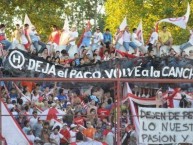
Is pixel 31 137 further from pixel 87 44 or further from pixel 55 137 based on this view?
pixel 87 44

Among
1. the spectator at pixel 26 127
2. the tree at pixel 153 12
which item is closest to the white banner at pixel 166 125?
the spectator at pixel 26 127

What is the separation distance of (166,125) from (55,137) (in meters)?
1.77

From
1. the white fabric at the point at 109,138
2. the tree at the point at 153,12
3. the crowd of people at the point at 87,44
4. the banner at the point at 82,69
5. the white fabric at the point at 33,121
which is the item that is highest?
the tree at the point at 153,12

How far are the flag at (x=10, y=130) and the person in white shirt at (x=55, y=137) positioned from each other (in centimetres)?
43

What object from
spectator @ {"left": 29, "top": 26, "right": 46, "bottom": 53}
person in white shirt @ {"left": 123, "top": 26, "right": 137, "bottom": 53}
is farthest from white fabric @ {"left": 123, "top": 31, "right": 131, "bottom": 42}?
spectator @ {"left": 29, "top": 26, "right": 46, "bottom": 53}

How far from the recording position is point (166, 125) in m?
9.88

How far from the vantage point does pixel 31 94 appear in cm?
1180

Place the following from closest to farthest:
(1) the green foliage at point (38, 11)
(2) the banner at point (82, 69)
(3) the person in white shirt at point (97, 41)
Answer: (2) the banner at point (82, 69)
(3) the person in white shirt at point (97, 41)
(1) the green foliage at point (38, 11)

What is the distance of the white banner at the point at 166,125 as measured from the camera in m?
9.83

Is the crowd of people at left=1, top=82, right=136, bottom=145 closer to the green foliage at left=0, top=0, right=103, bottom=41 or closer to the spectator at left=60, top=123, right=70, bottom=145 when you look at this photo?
the spectator at left=60, top=123, right=70, bottom=145

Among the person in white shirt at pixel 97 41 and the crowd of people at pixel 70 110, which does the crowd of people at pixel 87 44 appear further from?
the crowd of people at pixel 70 110

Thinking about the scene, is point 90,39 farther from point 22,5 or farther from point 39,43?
point 22,5

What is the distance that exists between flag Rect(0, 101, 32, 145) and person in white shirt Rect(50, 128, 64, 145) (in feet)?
1.41

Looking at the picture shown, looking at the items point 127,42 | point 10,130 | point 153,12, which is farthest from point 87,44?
point 153,12
